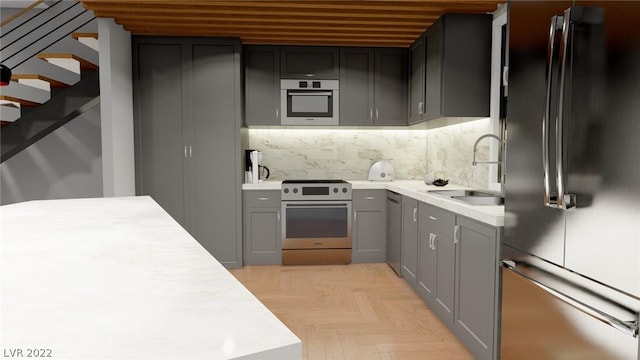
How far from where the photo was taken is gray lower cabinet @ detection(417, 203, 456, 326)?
107 inches

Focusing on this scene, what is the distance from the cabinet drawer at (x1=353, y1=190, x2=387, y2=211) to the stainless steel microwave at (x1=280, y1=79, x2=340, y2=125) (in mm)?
897

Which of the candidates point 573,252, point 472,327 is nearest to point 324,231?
point 472,327

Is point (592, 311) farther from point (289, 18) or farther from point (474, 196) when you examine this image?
point (289, 18)

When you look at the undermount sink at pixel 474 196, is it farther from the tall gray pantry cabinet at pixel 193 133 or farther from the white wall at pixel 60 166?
the white wall at pixel 60 166

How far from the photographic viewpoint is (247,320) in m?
0.63

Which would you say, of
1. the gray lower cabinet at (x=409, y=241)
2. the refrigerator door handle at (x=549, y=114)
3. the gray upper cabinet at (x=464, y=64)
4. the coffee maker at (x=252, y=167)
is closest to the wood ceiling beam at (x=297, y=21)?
the gray upper cabinet at (x=464, y=64)

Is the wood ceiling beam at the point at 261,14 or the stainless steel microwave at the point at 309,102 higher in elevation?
the wood ceiling beam at the point at 261,14

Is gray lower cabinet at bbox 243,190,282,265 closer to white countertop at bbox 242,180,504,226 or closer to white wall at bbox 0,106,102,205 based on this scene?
white countertop at bbox 242,180,504,226

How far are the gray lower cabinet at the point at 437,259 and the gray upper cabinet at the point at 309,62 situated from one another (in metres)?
2.08

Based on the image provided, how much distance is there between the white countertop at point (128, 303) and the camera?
21.3 inches

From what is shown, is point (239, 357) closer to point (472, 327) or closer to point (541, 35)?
point (541, 35)

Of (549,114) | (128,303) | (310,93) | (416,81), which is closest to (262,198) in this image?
(310,93)

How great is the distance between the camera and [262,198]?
14.7 ft

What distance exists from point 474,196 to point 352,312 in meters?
1.35
